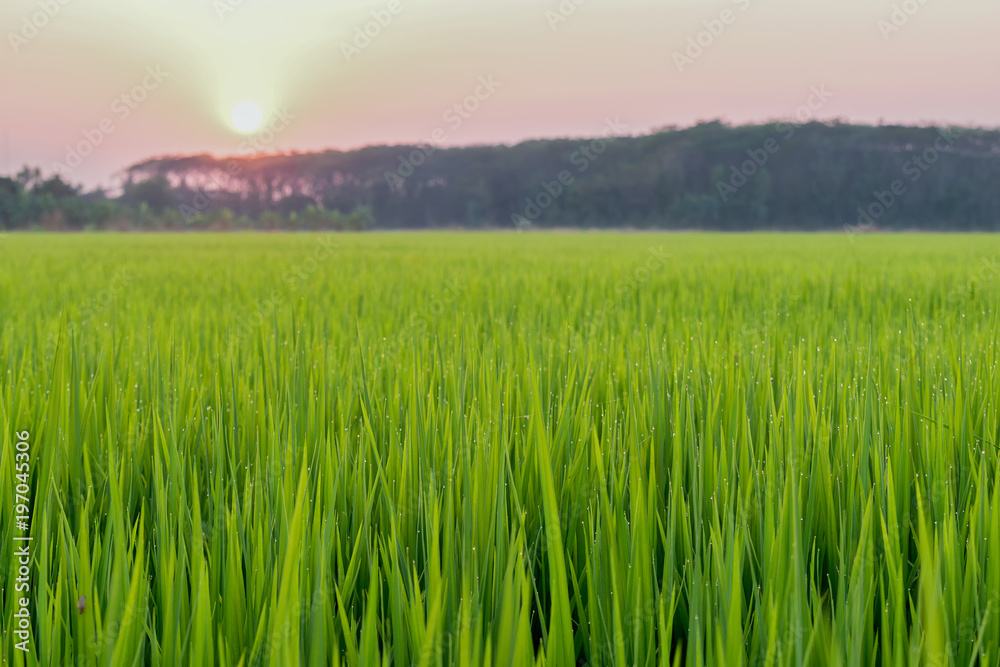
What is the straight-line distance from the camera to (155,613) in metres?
0.67

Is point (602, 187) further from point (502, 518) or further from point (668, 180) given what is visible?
point (502, 518)

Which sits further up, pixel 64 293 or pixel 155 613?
pixel 64 293

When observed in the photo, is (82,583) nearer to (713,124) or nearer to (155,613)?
(155,613)

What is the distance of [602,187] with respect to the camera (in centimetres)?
Answer: 4203

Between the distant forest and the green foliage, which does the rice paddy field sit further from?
the green foliage

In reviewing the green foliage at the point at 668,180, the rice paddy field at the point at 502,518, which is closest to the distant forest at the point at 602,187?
the green foliage at the point at 668,180

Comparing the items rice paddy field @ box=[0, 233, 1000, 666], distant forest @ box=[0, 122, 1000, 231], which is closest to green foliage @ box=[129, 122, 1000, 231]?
distant forest @ box=[0, 122, 1000, 231]

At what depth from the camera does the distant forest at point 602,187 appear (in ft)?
123

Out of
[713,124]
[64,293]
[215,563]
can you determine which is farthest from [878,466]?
[713,124]

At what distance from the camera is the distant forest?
3738 centimetres

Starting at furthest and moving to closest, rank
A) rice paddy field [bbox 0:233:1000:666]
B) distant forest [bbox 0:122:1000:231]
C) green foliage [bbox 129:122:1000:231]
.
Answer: green foliage [bbox 129:122:1000:231] → distant forest [bbox 0:122:1000:231] → rice paddy field [bbox 0:233:1000:666]

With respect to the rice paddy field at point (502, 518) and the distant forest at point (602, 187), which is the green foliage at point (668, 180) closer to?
the distant forest at point (602, 187)

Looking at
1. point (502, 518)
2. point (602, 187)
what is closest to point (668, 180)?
point (602, 187)

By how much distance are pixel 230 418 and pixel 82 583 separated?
582 millimetres
